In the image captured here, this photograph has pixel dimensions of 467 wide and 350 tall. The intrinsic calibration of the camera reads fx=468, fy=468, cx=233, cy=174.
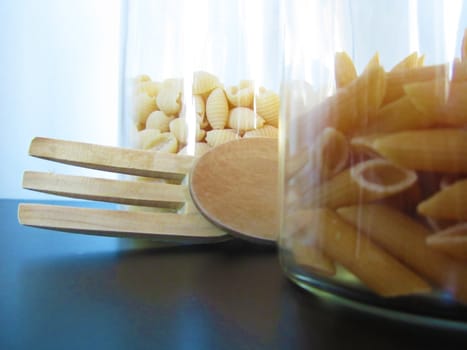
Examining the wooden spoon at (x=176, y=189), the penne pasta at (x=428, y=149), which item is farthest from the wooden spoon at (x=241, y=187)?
the penne pasta at (x=428, y=149)

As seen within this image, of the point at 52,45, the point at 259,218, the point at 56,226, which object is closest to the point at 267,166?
the point at 259,218

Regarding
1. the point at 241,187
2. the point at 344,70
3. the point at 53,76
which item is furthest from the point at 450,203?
the point at 53,76

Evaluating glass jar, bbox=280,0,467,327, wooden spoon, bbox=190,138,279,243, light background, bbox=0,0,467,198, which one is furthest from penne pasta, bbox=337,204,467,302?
light background, bbox=0,0,467,198

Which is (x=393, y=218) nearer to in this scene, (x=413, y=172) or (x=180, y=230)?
(x=413, y=172)

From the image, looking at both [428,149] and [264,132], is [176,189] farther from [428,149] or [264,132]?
[428,149]

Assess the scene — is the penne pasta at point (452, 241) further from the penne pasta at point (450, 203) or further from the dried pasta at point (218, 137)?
the dried pasta at point (218, 137)

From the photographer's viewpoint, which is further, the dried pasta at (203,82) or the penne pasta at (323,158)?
the dried pasta at (203,82)
